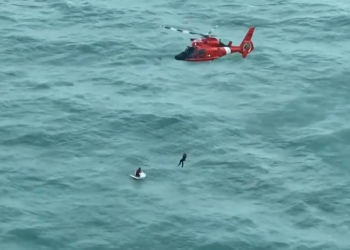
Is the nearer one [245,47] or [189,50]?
[189,50]

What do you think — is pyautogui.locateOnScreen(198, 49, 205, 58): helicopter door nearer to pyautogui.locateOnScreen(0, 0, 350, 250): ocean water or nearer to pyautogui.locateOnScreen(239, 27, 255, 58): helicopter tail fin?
pyautogui.locateOnScreen(0, 0, 350, 250): ocean water

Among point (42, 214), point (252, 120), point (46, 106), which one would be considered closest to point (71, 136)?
point (46, 106)

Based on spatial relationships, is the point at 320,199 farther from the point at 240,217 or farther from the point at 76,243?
the point at 76,243

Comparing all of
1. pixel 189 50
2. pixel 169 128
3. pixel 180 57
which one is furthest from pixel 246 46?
pixel 169 128

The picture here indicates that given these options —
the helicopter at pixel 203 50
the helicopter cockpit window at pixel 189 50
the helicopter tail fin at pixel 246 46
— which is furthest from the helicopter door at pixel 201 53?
the helicopter tail fin at pixel 246 46

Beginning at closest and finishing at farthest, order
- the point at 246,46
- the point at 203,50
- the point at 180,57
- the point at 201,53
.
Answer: the point at 203,50 → the point at 201,53 → the point at 180,57 → the point at 246,46

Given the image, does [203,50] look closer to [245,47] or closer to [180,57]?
[180,57]

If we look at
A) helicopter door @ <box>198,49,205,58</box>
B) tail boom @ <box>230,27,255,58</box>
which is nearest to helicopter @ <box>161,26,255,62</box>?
helicopter door @ <box>198,49,205,58</box>

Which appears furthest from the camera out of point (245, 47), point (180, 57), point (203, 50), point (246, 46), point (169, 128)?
point (246, 46)

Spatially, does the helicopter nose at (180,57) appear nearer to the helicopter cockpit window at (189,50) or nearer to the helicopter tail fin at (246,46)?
the helicopter cockpit window at (189,50)
